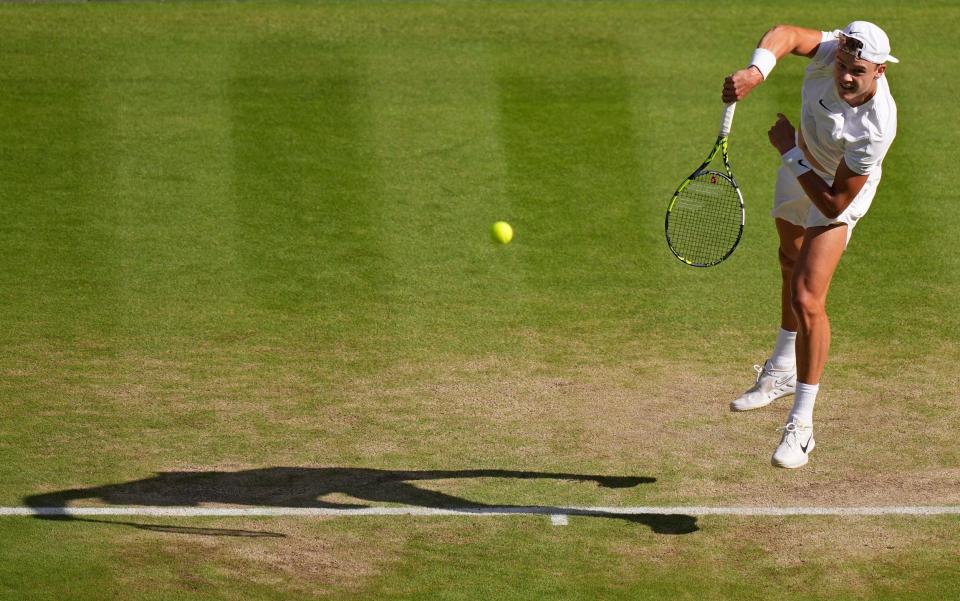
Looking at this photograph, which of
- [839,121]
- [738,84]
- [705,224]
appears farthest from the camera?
[705,224]

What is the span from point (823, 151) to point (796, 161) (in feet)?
1.14

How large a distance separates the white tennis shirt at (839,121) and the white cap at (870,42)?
1.03 feet

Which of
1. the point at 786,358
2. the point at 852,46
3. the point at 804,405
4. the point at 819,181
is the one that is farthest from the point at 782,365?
the point at 852,46

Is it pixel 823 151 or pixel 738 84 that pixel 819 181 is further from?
pixel 738 84

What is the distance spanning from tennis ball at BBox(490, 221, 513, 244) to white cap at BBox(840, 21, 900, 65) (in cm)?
492

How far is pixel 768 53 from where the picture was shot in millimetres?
9156

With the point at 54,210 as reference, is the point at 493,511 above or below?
below

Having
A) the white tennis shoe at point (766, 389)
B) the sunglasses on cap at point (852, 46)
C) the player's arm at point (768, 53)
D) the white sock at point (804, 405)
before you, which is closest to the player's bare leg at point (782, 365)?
the white tennis shoe at point (766, 389)

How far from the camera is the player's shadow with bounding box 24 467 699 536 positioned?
30.7ft

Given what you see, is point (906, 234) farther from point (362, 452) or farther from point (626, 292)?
point (362, 452)

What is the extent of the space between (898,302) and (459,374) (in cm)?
422

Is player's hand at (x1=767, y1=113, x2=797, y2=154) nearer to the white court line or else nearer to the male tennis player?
the male tennis player

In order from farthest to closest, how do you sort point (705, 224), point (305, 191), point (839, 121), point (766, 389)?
point (305, 191) → point (705, 224) → point (766, 389) → point (839, 121)

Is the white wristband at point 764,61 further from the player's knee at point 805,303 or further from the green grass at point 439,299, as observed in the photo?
the green grass at point 439,299
